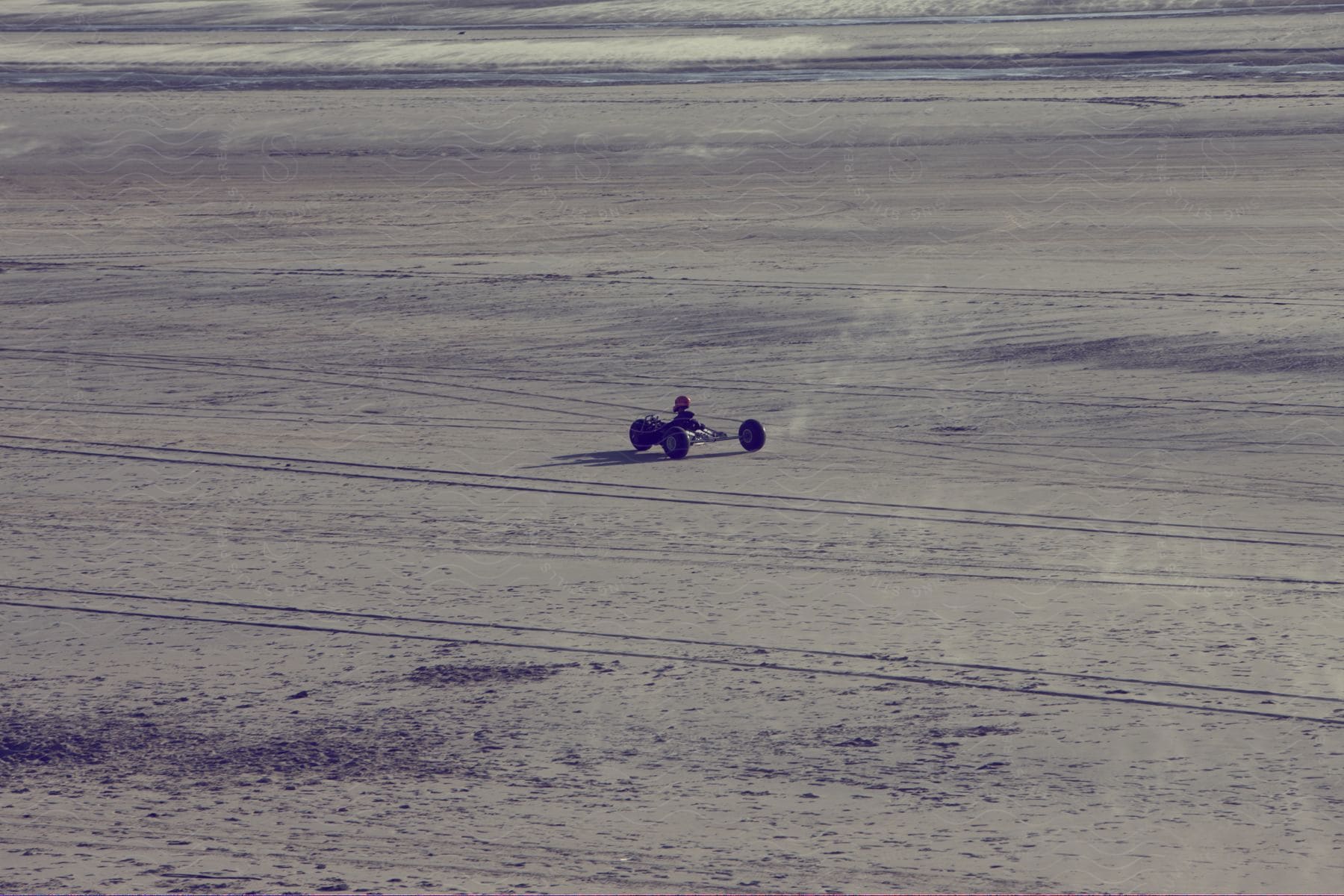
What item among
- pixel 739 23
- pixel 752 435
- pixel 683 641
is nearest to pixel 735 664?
pixel 683 641

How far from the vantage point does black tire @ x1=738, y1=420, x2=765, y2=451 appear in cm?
1348

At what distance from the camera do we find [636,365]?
16.0 meters

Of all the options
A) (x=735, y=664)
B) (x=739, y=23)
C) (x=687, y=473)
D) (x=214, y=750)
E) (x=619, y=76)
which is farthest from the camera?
(x=739, y=23)

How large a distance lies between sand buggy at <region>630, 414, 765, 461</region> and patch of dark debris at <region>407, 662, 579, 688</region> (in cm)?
400

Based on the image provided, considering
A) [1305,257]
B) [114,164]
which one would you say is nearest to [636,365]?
[1305,257]

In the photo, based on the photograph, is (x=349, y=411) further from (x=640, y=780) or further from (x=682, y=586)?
(x=640, y=780)

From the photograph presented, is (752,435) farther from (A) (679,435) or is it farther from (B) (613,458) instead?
(B) (613,458)

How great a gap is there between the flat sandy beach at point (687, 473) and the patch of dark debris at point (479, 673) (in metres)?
0.03

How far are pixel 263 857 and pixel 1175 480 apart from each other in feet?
24.1

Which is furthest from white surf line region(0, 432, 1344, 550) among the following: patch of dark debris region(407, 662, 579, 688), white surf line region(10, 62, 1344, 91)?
white surf line region(10, 62, 1344, 91)

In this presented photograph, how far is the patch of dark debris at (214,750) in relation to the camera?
8.54 meters

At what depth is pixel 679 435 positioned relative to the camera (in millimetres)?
13367

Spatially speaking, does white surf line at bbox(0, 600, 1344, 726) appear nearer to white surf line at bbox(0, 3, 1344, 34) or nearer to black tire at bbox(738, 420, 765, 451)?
black tire at bbox(738, 420, 765, 451)

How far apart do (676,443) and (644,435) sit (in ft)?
0.96
